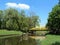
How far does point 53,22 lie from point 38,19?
43.3 m

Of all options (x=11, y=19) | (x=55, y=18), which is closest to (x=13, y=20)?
(x=11, y=19)

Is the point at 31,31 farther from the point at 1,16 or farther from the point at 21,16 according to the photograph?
the point at 1,16

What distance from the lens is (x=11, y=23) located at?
88.3 m

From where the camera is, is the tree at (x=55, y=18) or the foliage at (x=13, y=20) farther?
the foliage at (x=13, y=20)

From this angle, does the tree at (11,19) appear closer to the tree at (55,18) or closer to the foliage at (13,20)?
the foliage at (13,20)

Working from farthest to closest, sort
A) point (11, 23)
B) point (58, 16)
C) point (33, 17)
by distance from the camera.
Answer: point (33, 17)
point (11, 23)
point (58, 16)

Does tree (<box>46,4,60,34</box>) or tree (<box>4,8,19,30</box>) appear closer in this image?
→ tree (<box>46,4,60,34</box>)

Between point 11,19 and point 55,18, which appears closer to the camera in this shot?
point 55,18

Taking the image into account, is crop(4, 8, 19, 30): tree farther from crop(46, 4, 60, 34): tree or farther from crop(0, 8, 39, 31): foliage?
crop(46, 4, 60, 34): tree

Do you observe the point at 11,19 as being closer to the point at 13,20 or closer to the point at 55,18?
the point at 13,20

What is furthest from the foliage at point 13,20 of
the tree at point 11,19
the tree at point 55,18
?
the tree at point 55,18

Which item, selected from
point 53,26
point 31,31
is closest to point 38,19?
point 31,31

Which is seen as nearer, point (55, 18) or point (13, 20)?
point (55, 18)

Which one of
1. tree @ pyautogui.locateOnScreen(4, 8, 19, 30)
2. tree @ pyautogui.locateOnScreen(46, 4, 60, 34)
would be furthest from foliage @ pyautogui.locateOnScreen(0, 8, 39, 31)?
tree @ pyautogui.locateOnScreen(46, 4, 60, 34)
